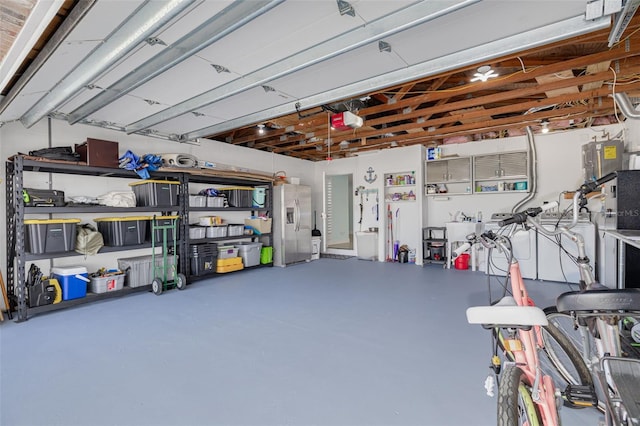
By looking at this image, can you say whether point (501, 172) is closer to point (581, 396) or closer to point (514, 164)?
point (514, 164)

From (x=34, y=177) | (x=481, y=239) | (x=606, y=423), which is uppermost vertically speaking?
(x=34, y=177)

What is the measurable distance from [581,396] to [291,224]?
19.9 feet

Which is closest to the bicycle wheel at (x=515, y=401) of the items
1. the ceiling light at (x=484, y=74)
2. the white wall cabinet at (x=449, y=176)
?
the ceiling light at (x=484, y=74)

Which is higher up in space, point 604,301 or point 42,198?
point 42,198

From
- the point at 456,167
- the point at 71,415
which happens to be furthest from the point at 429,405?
the point at 456,167

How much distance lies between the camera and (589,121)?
18.8 ft

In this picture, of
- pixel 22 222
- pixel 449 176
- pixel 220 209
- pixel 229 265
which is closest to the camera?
pixel 22 222

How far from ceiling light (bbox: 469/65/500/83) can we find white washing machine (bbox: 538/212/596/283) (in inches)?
115

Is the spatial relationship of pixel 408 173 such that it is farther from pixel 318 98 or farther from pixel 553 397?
pixel 553 397

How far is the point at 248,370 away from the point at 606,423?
2.13 m

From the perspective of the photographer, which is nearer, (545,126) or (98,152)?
(98,152)

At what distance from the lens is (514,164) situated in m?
6.50

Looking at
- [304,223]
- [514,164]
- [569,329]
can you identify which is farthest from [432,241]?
[569,329]

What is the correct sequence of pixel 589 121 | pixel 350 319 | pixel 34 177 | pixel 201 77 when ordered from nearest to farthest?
pixel 201 77, pixel 350 319, pixel 34 177, pixel 589 121
